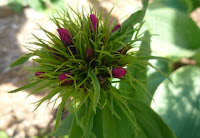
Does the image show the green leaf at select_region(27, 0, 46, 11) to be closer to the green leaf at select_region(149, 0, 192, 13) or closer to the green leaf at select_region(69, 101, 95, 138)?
the green leaf at select_region(149, 0, 192, 13)

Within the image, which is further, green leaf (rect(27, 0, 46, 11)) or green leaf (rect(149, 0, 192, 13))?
green leaf (rect(27, 0, 46, 11))

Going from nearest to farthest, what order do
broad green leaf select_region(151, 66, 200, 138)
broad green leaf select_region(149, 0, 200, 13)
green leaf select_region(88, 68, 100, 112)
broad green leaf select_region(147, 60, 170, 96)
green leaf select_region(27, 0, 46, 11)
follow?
green leaf select_region(88, 68, 100, 112) < broad green leaf select_region(147, 60, 170, 96) < broad green leaf select_region(151, 66, 200, 138) < broad green leaf select_region(149, 0, 200, 13) < green leaf select_region(27, 0, 46, 11)

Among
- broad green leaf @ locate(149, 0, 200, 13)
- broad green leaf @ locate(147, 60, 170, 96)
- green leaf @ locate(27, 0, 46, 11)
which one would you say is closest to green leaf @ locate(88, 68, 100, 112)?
broad green leaf @ locate(147, 60, 170, 96)

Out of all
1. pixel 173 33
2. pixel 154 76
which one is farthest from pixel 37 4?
pixel 154 76

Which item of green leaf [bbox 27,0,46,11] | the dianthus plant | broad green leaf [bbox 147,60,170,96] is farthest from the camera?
green leaf [bbox 27,0,46,11]

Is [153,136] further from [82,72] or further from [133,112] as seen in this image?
[82,72]

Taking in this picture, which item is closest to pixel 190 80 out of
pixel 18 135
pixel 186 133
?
pixel 186 133

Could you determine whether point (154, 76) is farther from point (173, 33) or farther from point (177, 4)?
point (177, 4)
